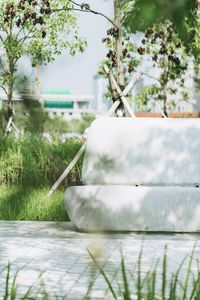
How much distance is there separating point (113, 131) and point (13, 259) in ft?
7.56

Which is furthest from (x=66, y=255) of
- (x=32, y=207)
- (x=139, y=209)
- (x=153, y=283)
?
(x=153, y=283)

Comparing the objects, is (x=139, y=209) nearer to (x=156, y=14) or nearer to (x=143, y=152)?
(x=143, y=152)

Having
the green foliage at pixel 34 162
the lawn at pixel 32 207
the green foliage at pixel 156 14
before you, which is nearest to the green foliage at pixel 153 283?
the green foliage at pixel 156 14

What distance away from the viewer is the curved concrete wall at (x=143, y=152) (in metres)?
7.20

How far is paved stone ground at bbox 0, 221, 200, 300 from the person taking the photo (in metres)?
4.18

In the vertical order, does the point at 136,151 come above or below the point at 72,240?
above

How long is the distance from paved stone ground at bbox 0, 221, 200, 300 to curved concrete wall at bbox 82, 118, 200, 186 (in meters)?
0.57

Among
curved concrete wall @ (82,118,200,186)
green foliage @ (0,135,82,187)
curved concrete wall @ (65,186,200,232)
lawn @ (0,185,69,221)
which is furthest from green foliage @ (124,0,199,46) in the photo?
green foliage @ (0,135,82,187)

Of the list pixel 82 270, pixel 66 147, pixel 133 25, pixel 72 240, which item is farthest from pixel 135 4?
pixel 66 147

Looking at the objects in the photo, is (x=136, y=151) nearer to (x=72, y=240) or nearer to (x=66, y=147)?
(x=72, y=240)

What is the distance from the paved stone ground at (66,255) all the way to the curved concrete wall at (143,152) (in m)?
0.57

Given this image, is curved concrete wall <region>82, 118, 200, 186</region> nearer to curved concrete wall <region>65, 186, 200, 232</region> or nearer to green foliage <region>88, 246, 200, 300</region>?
curved concrete wall <region>65, 186, 200, 232</region>

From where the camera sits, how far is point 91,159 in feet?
23.8

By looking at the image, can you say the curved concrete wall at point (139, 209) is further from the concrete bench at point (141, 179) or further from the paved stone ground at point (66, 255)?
the paved stone ground at point (66, 255)
